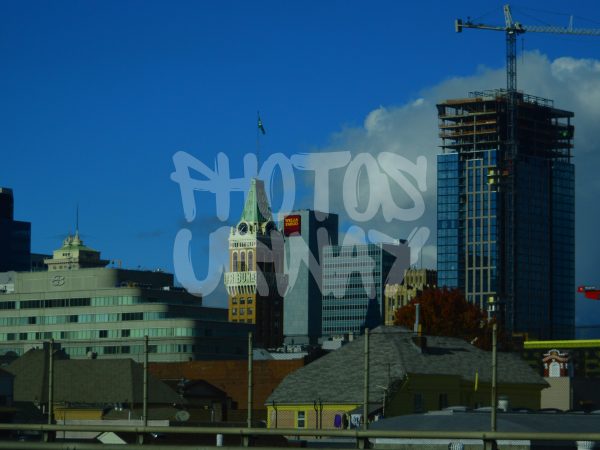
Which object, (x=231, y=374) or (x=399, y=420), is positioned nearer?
(x=399, y=420)

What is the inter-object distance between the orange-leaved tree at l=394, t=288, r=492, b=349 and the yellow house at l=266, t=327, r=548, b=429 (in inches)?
2289

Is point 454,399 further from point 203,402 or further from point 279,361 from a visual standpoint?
point 279,361

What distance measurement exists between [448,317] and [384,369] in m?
72.5

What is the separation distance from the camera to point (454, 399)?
97.8 meters

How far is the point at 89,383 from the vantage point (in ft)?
366

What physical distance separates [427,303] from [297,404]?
7548 cm

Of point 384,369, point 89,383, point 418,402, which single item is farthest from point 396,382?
point 89,383

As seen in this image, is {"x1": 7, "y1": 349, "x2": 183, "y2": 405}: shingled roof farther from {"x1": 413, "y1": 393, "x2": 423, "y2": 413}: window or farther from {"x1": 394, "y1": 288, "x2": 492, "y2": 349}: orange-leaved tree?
{"x1": 394, "y1": 288, "x2": 492, "y2": 349}: orange-leaved tree

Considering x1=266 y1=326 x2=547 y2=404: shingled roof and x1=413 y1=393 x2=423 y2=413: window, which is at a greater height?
x1=266 y1=326 x2=547 y2=404: shingled roof

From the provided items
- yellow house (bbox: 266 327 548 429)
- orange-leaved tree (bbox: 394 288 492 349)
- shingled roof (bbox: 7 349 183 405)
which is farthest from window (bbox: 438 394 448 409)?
orange-leaved tree (bbox: 394 288 492 349)

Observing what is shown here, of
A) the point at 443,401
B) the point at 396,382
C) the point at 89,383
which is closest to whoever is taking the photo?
the point at 396,382

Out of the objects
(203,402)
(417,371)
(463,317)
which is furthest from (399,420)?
(463,317)

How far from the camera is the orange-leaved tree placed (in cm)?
16462

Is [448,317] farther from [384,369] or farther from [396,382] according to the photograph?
[396,382]
